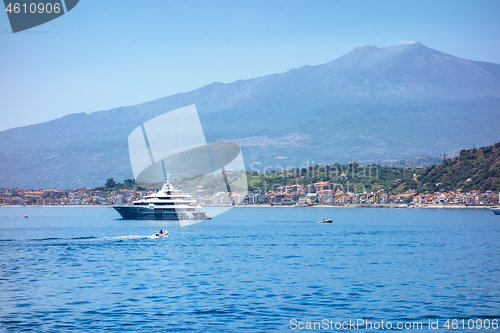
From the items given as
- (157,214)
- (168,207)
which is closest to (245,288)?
(168,207)

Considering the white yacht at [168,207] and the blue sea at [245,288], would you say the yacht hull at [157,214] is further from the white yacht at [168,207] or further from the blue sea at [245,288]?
the blue sea at [245,288]

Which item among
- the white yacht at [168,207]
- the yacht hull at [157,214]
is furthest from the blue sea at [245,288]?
the yacht hull at [157,214]

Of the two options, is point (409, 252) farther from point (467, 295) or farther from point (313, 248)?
point (467, 295)

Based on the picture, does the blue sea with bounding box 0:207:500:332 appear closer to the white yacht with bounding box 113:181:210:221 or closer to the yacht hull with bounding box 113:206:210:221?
the white yacht with bounding box 113:181:210:221

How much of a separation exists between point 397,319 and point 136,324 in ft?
31.4

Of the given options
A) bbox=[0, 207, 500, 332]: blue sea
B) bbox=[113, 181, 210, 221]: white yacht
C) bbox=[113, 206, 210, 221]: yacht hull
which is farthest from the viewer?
bbox=[113, 206, 210, 221]: yacht hull

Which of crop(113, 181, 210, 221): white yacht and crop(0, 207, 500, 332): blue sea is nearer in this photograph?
crop(0, 207, 500, 332): blue sea

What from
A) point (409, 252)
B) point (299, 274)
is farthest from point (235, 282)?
point (409, 252)

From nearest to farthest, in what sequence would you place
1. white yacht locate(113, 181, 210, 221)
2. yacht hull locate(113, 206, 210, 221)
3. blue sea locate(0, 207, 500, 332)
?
1. blue sea locate(0, 207, 500, 332)
2. white yacht locate(113, 181, 210, 221)
3. yacht hull locate(113, 206, 210, 221)

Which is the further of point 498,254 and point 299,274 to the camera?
point 498,254

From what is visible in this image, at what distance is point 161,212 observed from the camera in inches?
3937

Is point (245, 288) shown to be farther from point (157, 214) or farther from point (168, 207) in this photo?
point (157, 214)

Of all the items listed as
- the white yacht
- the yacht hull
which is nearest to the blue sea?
the white yacht

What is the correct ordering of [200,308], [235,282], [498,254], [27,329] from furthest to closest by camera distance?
[498,254]
[235,282]
[200,308]
[27,329]
